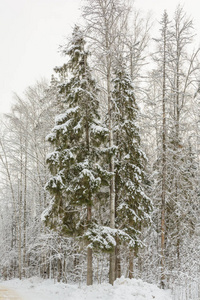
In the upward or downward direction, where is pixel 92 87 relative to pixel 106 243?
upward

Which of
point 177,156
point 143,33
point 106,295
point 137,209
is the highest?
point 143,33

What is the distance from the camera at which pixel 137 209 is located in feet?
42.5

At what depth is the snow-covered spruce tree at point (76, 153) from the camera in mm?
10625

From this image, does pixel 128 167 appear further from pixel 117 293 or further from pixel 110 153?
pixel 117 293

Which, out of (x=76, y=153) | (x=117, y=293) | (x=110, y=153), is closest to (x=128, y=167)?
(x=110, y=153)

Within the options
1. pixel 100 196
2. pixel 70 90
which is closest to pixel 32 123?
pixel 70 90

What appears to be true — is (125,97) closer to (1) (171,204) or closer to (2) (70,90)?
(2) (70,90)

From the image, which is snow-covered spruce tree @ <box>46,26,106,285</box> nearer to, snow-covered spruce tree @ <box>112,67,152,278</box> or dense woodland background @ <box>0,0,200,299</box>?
dense woodland background @ <box>0,0,200,299</box>

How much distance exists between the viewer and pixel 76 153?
37.6 feet

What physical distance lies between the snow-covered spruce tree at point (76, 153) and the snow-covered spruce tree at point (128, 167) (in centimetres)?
170

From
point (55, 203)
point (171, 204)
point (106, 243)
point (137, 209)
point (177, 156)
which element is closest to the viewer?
point (106, 243)

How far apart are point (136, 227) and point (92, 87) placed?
23.0 ft

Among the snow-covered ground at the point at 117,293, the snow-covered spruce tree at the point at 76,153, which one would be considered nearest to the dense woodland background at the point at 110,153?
the snow-covered spruce tree at the point at 76,153

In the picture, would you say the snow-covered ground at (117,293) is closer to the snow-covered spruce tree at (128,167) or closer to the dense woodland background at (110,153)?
the dense woodland background at (110,153)
